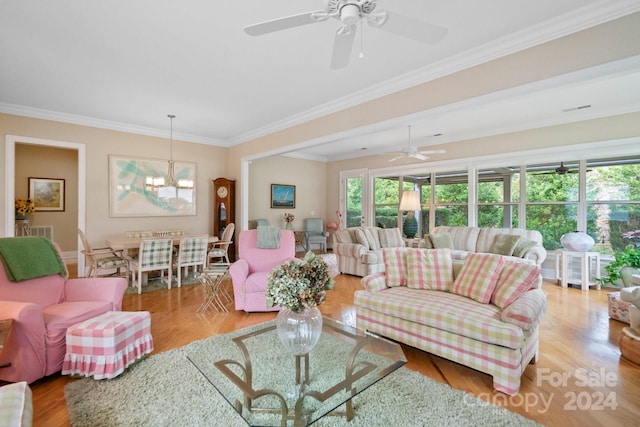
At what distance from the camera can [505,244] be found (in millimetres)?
4742

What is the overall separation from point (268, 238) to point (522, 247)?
4057 millimetres

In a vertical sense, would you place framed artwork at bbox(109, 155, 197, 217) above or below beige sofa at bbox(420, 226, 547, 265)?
above

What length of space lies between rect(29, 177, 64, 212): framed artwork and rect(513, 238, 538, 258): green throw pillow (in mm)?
9574

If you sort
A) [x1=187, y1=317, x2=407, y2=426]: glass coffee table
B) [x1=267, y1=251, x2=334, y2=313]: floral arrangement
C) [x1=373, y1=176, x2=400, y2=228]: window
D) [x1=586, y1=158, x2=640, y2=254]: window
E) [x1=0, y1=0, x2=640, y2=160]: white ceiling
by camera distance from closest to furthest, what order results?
[x1=187, y1=317, x2=407, y2=426]: glass coffee table, [x1=267, y1=251, x2=334, y2=313]: floral arrangement, [x1=0, y1=0, x2=640, y2=160]: white ceiling, [x1=586, y1=158, x2=640, y2=254]: window, [x1=373, y1=176, x2=400, y2=228]: window

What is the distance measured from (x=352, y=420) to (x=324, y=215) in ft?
23.7

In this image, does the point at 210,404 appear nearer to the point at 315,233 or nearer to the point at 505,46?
the point at 505,46

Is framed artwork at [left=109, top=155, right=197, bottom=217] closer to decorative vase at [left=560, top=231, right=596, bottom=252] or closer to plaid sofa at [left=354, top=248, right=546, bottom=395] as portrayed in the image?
plaid sofa at [left=354, top=248, right=546, bottom=395]

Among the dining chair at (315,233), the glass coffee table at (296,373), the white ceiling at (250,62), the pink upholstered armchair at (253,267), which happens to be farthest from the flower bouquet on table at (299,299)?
the dining chair at (315,233)

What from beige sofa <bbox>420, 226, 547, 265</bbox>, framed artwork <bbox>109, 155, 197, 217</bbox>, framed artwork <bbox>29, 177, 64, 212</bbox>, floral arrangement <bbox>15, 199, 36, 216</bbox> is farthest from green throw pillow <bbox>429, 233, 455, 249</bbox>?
framed artwork <bbox>29, 177, 64, 212</bbox>

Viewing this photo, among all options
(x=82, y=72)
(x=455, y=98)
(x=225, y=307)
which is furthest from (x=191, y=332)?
(x=455, y=98)

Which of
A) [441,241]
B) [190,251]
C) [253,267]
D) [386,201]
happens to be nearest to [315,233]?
[386,201]

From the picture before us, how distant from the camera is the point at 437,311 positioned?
2.29 meters

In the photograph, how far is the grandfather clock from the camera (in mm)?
6277

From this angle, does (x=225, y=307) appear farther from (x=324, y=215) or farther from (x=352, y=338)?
(x=324, y=215)
